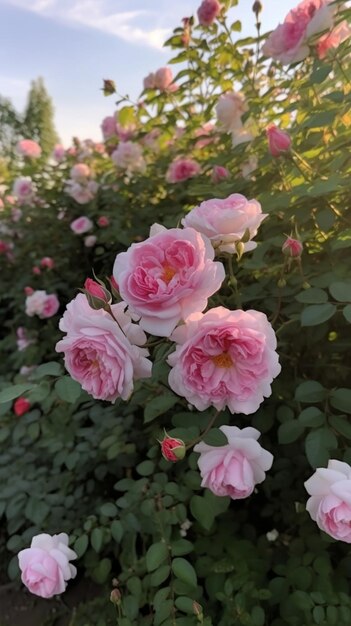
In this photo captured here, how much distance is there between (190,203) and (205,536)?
141cm

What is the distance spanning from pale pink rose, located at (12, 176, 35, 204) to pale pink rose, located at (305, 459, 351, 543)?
107 inches

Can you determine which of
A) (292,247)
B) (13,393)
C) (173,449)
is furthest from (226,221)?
(13,393)

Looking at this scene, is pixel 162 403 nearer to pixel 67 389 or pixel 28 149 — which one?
pixel 67 389

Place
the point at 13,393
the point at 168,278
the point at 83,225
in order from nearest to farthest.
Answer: the point at 168,278, the point at 13,393, the point at 83,225

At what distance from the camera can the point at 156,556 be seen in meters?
1.00

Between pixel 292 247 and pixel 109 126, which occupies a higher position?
pixel 109 126

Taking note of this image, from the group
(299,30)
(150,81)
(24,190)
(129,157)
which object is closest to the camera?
(299,30)

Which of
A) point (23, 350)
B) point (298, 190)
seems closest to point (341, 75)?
point (298, 190)

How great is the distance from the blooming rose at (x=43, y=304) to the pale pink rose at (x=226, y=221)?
178 centimetres

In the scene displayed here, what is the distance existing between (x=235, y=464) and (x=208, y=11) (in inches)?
60.1

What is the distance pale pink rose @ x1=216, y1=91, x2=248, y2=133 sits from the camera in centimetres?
164

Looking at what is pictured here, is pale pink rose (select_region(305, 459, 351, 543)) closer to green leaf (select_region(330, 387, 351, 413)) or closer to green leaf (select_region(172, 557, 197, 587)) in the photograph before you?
green leaf (select_region(330, 387, 351, 413))

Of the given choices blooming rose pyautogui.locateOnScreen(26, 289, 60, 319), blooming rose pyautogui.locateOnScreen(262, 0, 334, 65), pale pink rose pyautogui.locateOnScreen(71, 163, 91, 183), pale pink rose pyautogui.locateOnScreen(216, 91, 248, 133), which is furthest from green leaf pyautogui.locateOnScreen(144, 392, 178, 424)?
pale pink rose pyautogui.locateOnScreen(71, 163, 91, 183)

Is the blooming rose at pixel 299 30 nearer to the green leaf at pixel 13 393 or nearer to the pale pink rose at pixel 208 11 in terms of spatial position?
the pale pink rose at pixel 208 11
